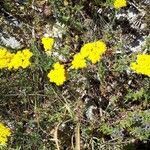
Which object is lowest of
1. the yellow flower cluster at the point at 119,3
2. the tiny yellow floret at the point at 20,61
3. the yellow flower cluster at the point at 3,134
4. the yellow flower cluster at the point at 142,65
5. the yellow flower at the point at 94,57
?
the yellow flower cluster at the point at 3,134

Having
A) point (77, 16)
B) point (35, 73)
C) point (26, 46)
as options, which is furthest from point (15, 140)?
point (77, 16)

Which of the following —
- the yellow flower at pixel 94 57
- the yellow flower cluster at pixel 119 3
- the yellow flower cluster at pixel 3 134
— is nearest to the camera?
the yellow flower cluster at pixel 3 134

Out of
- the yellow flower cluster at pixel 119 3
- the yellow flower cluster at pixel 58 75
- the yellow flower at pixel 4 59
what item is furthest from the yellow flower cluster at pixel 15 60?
the yellow flower cluster at pixel 119 3

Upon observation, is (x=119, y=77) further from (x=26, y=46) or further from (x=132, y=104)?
(x=26, y=46)

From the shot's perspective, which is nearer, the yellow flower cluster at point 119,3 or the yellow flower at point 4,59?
the yellow flower at point 4,59

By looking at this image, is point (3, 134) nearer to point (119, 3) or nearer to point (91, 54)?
point (91, 54)

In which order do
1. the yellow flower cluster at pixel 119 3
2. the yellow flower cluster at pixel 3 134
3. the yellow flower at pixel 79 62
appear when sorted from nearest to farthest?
the yellow flower cluster at pixel 3 134 → the yellow flower at pixel 79 62 → the yellow flower cluster at pixel 119 3

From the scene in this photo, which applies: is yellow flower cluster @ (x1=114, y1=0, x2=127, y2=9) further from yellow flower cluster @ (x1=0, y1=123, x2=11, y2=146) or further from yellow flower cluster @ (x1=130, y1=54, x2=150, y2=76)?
yellow flower cluster @ (x1=0, y1=123, x2=11, y2=146)

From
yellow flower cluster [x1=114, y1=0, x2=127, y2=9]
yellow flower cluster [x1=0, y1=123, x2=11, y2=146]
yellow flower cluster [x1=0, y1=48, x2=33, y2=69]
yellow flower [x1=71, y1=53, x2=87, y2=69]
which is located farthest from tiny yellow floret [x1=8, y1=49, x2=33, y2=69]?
yellow flower cluster [x1=114, y1=0, x2=127, y2=9]

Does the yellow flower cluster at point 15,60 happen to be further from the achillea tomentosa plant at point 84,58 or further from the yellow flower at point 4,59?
the achillea tomentosa plant at point 84,58
